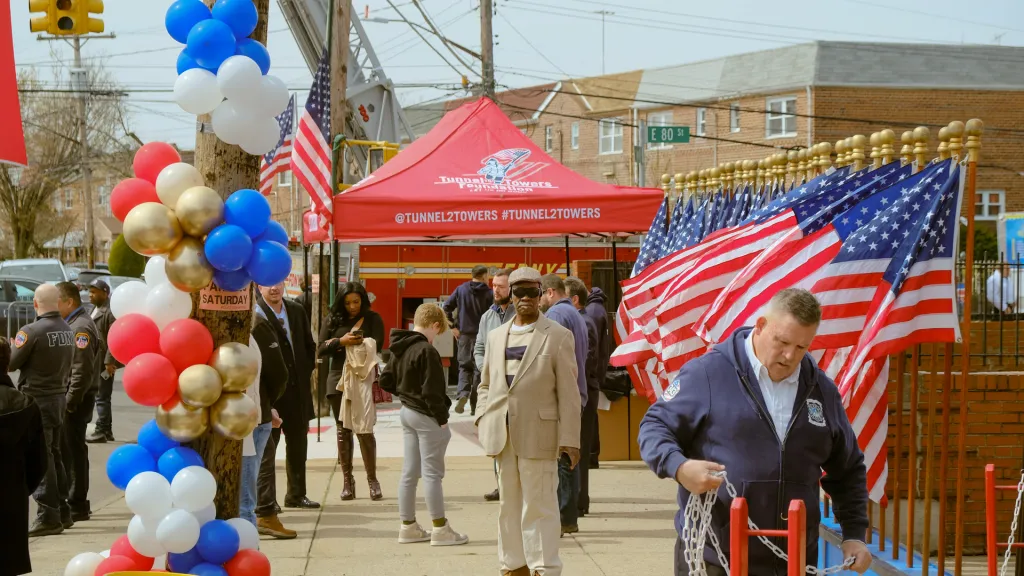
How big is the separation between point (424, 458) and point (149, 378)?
392cm

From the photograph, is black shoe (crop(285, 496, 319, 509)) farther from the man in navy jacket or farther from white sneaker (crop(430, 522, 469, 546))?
the man in navy jacket

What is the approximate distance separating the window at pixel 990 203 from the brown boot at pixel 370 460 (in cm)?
3812

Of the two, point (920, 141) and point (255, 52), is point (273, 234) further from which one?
point (920, 141)

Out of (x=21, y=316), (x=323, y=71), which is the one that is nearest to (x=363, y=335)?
(x=323, y=71)

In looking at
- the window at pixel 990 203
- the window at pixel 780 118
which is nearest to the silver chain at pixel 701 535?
the window at pixel 780 118

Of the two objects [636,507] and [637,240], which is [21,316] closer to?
[637,240]

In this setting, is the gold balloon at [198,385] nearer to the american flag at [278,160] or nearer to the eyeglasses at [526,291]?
the eyeglasses at [526,291]

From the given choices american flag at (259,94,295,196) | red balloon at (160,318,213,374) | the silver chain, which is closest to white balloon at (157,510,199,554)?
red balloon at (160,318,213,374)

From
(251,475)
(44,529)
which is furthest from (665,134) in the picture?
(251,475)

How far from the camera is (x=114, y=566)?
14.9 ft

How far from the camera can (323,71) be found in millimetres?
13773

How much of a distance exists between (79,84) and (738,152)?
2670 centimetres

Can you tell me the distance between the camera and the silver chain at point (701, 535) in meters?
4.02

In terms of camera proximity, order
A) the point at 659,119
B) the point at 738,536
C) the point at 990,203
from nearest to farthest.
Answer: the point at 738,536 → the point at 990,203 → the point at 659,119
